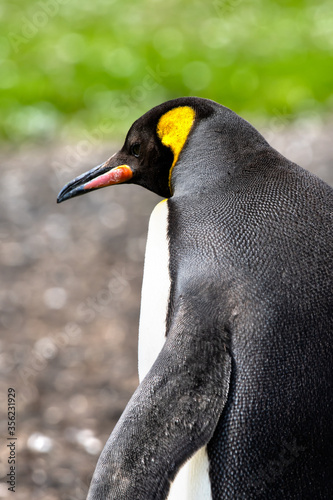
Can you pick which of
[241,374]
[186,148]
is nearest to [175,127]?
[186,148]

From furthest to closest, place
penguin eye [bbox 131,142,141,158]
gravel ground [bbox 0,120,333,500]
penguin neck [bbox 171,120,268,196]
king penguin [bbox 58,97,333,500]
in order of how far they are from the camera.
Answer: gravel ground [bbox 0,120,333,500] → penguin eye [bbox 131,142,141,158] → penguin neck [bbox 171,120,268,196] → king penguin [bbox 58,97,333,500]

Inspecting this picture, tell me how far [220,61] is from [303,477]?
7453 millimetres

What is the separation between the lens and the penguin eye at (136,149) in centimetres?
167

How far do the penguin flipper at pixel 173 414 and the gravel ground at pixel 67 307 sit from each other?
1.21m

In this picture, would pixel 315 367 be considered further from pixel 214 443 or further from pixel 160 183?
pixel 160 183

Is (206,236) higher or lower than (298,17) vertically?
lower

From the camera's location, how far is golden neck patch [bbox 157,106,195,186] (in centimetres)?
154

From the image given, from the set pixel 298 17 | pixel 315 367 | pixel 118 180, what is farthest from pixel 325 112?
pixel 315 367

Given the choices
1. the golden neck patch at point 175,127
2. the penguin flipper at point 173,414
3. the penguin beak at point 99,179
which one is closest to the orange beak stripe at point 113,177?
the penguin beak at point 99,179

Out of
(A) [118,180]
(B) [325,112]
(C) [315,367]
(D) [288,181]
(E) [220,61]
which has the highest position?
(E) [220,61]

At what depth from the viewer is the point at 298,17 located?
9.68 meters

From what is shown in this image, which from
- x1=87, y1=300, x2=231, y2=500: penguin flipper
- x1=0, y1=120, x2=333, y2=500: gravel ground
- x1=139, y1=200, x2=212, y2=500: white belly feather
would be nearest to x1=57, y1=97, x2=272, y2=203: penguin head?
x1=139, y1=200, x2=212, y2=500: white belly feather

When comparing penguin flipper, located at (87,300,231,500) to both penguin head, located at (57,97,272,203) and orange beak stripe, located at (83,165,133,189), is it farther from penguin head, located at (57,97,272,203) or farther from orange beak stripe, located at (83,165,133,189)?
orange beak stripe, located at (83,165,133,189)

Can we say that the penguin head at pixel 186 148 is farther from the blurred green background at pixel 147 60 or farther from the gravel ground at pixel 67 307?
the blurred green background at pixel 147 60
